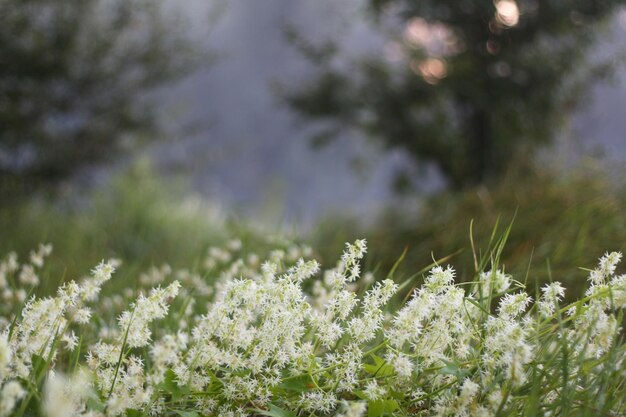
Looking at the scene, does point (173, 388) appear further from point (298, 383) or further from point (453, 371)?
point (453, 371)

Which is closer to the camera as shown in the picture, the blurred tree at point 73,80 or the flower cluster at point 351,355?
the flower cluster at point 351,355

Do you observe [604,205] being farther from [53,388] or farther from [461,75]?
[53,388]

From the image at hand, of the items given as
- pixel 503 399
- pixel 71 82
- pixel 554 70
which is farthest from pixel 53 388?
pixel 554 70

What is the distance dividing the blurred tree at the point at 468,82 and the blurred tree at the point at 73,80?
151cm

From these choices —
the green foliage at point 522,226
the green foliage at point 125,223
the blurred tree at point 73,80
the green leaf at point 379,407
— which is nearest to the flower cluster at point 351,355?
the green leaf at point 379,407

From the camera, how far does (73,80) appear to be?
21.0 feet

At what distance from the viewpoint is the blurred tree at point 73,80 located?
19.8ft

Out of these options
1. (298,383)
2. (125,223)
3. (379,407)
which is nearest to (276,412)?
(298,383)

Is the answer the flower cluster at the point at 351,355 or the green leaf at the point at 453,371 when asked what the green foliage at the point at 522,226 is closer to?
the flower cluster at the point at 351,355

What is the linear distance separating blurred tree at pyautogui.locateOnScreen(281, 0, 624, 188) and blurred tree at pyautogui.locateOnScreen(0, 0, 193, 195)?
1.51m

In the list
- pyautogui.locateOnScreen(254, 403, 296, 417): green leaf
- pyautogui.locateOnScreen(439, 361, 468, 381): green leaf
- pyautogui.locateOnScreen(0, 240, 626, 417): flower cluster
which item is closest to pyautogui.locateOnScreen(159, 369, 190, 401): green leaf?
pyautogui.locateOnScreen(0, 240, 626, 417): flower cluster

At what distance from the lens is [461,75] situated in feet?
21.4

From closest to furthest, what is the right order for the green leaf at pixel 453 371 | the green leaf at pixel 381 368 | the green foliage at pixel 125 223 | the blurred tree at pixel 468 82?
1. the green leaf at pixel 453 371
2. the green leaf at pixel 381 368
3. the green foliage at pixel 125 223
4. the blurred tree at pixel 468 82

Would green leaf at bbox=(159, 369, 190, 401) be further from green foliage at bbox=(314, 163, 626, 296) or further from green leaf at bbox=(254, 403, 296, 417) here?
green foliage at bbox=(314, 163, 626, 296)
